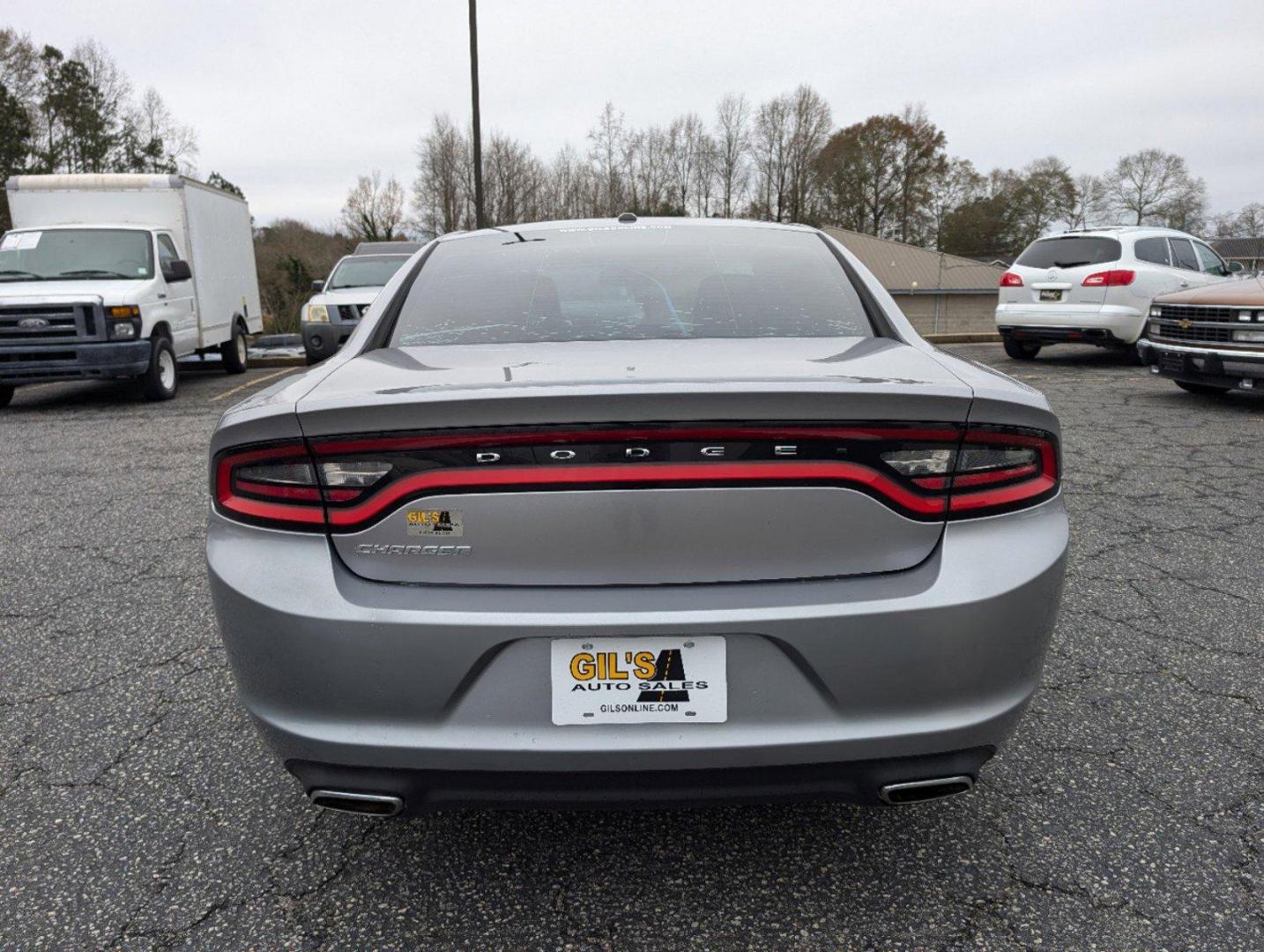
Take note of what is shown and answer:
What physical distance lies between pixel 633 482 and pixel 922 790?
30.2 inches

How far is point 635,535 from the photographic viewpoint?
1.62 metres

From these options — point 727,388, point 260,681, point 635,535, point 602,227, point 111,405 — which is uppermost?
point 602,227

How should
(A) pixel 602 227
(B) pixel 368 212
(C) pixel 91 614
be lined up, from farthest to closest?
(B) pixel 368 212, (C) pixel 91 614, (A) pixel 602 227

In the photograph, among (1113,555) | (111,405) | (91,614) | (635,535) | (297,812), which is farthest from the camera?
(111,405)

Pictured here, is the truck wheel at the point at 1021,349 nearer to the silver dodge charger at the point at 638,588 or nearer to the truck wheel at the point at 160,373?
the truck wheel at the point at 160,373

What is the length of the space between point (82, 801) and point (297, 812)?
1.78ft

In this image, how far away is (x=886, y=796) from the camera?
1676 millimetres

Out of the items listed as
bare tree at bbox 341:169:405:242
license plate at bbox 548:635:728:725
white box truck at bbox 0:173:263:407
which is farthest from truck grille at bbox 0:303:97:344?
bare tree at bbox 341:169:405:242

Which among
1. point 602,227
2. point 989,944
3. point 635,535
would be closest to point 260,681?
point 635,535

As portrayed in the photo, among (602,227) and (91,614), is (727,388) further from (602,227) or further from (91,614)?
(91,614)

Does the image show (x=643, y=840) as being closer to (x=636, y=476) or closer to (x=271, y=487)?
(x=636, y=476)

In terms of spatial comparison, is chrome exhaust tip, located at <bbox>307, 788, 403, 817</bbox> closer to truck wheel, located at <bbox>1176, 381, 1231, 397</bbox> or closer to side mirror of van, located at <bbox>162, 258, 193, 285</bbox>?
truck wheel, located at <bbox>1176, 381, 1231, 397</bbox>

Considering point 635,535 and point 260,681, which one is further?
point 260,681

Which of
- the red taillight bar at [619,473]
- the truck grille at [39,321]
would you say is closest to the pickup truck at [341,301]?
the truck grille at [39,321]
